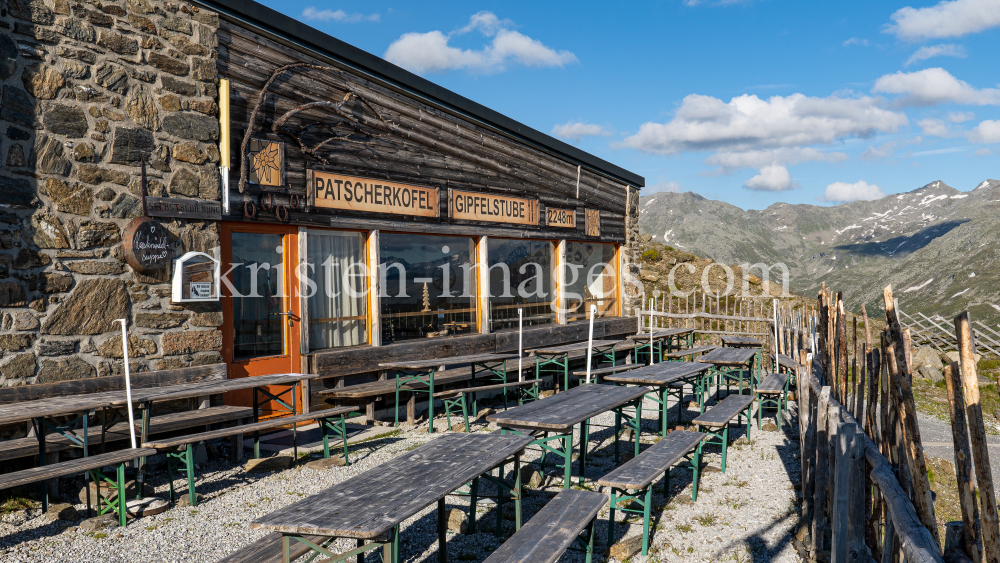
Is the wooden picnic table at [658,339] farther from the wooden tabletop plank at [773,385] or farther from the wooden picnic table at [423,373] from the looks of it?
the wooden picnic table at [423,373]

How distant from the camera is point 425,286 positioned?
31.9ft

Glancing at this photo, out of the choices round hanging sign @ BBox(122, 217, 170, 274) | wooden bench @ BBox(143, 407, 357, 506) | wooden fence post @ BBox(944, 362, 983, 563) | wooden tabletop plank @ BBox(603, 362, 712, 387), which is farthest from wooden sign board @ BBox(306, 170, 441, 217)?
wooden fence post @ BBox(944, 362, 983, 563)

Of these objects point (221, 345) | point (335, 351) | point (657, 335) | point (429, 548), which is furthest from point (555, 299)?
point (429, 548)

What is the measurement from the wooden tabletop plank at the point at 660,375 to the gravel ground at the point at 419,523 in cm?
88

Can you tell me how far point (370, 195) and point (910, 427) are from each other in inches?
268

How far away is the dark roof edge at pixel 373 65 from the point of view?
23.1 ft

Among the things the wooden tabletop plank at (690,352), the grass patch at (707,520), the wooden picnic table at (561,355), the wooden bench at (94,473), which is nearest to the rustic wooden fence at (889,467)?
the grass patch at (707,520)

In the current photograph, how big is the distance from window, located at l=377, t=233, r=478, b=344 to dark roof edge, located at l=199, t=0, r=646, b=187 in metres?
1.98

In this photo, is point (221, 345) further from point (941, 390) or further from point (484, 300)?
point (941, 390)

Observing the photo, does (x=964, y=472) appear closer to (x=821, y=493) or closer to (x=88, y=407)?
(x=821, y=493)

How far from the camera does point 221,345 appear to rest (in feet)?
22.3

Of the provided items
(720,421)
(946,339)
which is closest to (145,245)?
(720,421)

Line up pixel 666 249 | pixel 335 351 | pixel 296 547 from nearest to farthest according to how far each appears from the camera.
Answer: pixel 296 547 → pixel 335 351 → pixel 666 249

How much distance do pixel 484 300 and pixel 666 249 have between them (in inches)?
452
